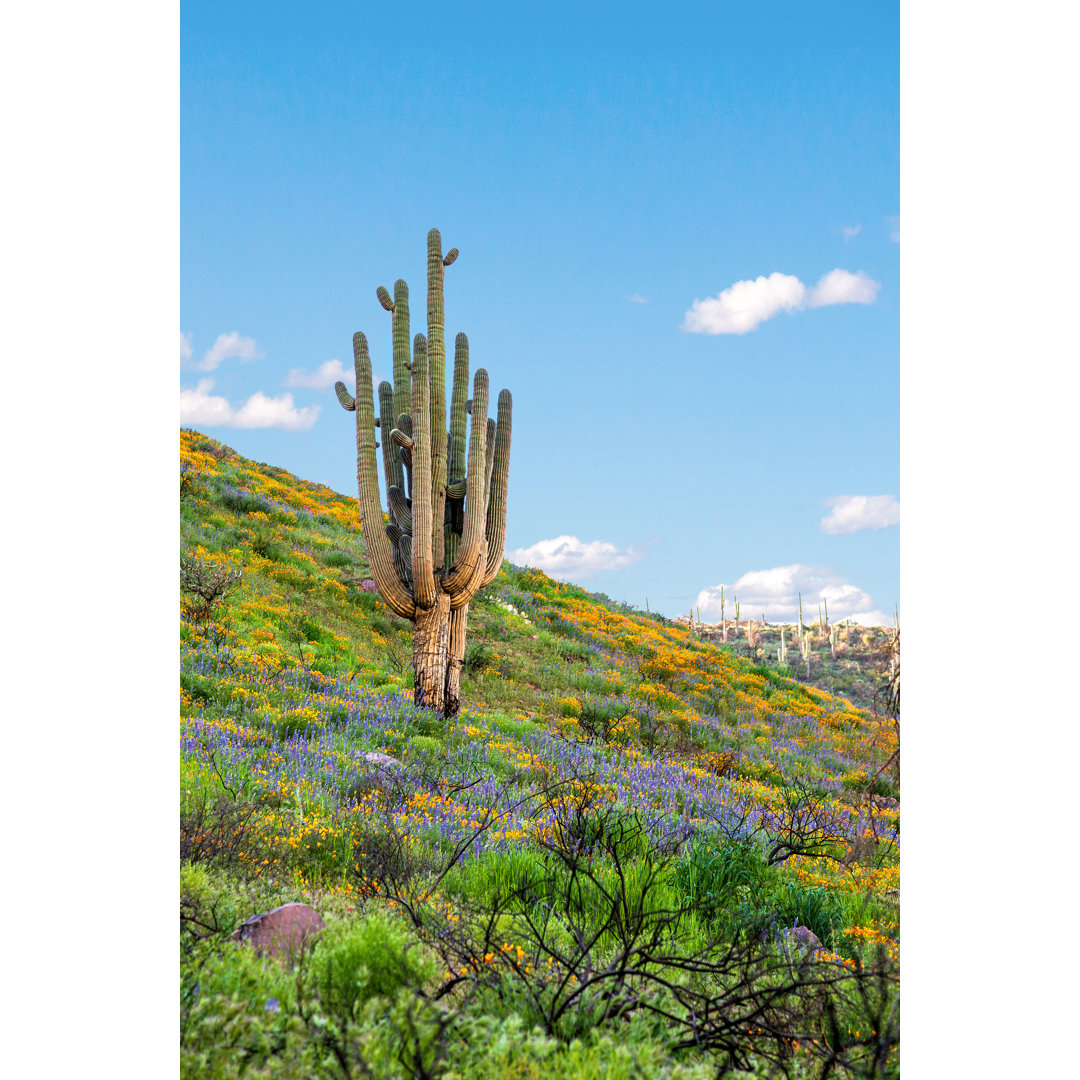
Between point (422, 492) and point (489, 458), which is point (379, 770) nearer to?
point (422, 492)

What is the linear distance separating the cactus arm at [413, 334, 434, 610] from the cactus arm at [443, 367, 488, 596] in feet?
1.07

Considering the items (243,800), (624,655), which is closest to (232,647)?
(243,800)

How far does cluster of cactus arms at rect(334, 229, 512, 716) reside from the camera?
8633 millimetres

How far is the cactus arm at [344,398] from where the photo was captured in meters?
9.23

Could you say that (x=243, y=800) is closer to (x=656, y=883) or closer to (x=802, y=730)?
(x=656, y=883)

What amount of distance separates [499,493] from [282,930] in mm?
7353

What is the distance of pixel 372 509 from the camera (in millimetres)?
8867

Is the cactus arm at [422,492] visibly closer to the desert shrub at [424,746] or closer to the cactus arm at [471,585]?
the cactus arm at [471,585]

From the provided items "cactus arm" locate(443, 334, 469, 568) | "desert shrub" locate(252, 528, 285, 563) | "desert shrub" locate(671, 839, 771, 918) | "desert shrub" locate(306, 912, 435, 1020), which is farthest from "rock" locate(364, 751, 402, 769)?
"desert shrub" locate(252, 528, 285, 563)

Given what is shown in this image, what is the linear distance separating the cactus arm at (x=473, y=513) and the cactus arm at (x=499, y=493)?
0.45 m

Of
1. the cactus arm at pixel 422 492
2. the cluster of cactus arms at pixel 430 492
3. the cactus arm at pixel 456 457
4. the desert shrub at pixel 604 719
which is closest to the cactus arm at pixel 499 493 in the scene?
the cluster of cactus arms at pixel 430 492

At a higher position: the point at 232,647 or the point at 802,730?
the point at 232,647
